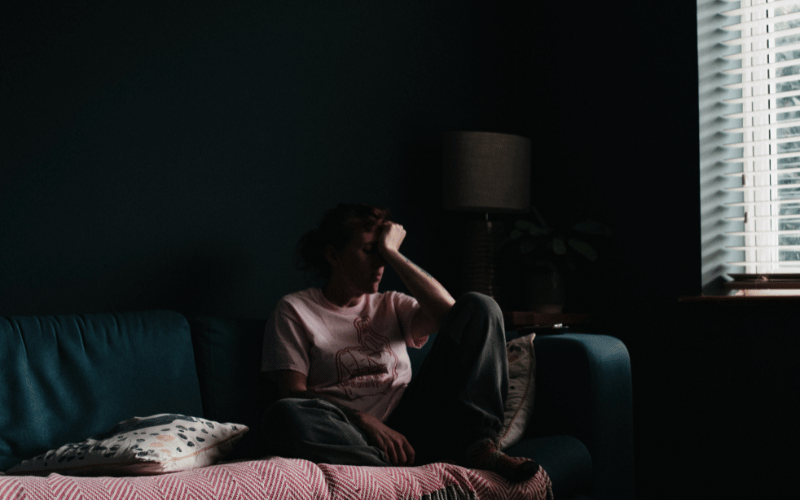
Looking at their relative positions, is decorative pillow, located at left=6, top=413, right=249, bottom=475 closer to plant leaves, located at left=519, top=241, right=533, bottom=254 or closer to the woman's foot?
the woman's foot

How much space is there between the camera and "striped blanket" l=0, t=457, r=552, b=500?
3.70 feet

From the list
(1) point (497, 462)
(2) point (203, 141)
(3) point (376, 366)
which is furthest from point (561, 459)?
(2) point (203, 141)

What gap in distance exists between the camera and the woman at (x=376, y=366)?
151cm

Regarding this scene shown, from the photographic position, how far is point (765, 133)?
259cm

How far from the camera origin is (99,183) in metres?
1.98

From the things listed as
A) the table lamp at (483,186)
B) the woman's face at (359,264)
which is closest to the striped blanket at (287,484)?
the woman's face at (359,264)

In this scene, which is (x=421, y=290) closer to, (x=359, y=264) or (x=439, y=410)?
(x=359, y=264)

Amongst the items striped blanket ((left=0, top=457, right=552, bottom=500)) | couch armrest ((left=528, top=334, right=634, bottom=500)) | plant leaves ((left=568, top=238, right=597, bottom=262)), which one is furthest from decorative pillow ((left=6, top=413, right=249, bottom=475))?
plant leaves ((left=568, top=238, right=597, bottom=262))

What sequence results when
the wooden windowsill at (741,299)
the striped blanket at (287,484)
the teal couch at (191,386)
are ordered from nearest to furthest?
the striped blanket at (287,484), the teal couch at (191,386), the wooden windowsill at (741,299)

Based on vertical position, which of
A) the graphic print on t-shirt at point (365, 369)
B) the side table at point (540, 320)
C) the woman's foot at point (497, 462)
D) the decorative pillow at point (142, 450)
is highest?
the side table at point (540, 320)

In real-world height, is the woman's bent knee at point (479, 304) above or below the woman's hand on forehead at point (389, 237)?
below

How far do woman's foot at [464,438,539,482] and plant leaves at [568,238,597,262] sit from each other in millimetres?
1319

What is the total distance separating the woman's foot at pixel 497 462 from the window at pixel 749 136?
5.07 feet

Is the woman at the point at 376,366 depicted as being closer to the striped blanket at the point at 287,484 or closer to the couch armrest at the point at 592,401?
the striped blanket at the point at 287,484
